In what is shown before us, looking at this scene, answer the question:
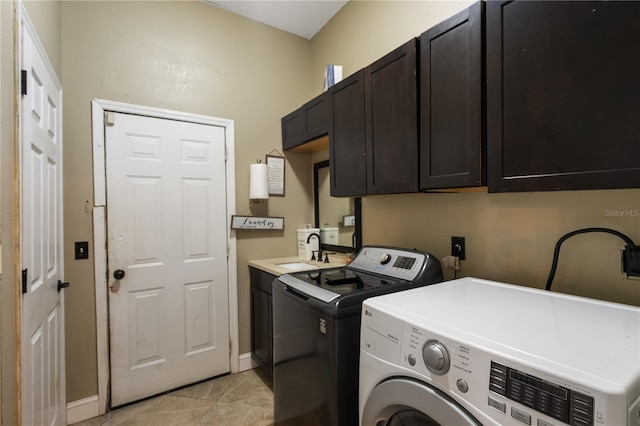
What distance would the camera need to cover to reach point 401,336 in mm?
923

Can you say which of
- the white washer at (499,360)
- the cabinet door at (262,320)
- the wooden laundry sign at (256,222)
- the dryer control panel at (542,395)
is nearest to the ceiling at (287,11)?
the wooden laundry sign at (256,222)

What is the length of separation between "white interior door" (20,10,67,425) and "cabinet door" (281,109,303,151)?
160cm

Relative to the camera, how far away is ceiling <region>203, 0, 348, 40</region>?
2.52 meters

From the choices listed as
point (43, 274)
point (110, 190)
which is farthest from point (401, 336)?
point (110, 190)

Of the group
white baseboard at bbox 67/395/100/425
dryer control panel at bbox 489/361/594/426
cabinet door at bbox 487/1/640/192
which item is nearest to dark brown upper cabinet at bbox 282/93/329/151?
cabinet door at bbox 487/1/640/192

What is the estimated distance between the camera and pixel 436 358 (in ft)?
2.60

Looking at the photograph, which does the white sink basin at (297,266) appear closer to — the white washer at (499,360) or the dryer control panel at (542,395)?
the white washer at (499,360)

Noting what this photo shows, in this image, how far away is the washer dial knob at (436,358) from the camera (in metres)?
0.78

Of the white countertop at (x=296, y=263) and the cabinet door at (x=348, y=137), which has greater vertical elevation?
the cabinet door at (x=348, y=137)

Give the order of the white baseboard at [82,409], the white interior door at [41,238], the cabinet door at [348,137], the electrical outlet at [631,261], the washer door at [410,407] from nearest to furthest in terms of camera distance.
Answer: the washer door at [410,407] < the electrical outlet at [631,261] < the white interior door at [41,238] < the cabinet door at [348,137] < the white baseboard at [82,409]

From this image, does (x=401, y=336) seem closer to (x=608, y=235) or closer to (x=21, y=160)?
(x=608, y=235)

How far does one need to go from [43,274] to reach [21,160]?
0.62 meters

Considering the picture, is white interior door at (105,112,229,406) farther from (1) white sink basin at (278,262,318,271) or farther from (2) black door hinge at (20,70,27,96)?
(2) black door hinge at (20,70,27,96)

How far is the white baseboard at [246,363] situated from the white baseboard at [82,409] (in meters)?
1.00
